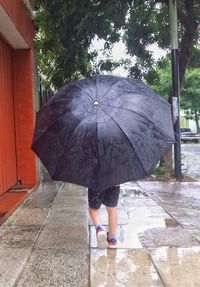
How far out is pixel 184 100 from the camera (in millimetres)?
42562

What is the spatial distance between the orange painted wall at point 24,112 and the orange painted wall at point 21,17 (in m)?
0.47

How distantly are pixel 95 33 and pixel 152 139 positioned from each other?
8170mm

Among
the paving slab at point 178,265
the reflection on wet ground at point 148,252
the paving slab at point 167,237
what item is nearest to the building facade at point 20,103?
the reflection on wet ground at point 148,252

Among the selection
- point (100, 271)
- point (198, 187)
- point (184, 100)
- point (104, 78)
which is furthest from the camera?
point (184, 100)

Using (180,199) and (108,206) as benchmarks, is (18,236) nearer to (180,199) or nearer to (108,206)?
(108,206)

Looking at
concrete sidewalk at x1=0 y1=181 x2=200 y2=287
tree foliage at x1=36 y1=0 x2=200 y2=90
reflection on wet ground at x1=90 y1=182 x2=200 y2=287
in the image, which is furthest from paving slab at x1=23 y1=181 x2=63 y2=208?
tree foliage at x1=36 y1=0 x2=200 y2=90

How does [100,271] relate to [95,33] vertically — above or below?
below

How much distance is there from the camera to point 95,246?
18.6 feet

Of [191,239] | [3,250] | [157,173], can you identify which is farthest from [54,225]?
[157,173]

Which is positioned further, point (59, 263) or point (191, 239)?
point (191, 239)

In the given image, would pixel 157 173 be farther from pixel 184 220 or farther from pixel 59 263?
pixel 59 263

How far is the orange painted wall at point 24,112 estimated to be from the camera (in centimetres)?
1102

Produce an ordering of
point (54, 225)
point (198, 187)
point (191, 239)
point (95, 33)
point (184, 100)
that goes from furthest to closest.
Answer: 1. point (184, 100)
2. point (95, 33)
3. point (198, 187)
4. point (54, 225)
5. point (191, 239)

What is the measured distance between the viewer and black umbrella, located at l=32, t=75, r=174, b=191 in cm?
492
